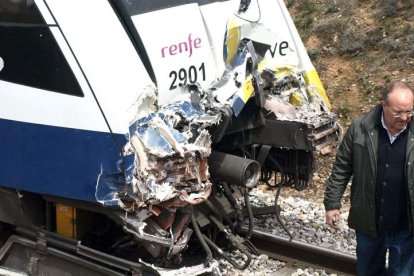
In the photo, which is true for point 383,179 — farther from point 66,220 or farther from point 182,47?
point 66,220

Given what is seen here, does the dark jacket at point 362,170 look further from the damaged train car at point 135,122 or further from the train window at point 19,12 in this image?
the train window at point 19,12

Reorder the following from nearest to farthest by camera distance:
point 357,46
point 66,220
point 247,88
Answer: point 247,88 → point 66,220 → point 357,46

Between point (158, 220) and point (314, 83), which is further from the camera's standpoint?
point (314, 83)

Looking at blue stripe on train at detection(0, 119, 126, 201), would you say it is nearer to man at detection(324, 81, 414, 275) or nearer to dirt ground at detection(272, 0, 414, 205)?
man at detection(324, 81, 414, 275)

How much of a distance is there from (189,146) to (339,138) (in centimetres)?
157

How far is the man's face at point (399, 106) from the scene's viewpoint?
4363mm

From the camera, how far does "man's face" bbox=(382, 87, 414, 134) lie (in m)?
4.36

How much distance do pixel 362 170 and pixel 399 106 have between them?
558 millimetres

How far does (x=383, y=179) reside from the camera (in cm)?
463

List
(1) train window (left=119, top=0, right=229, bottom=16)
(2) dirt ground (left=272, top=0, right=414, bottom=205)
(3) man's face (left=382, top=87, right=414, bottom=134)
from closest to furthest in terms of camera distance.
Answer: (3) man's face (left=382, top=87, right=414, bottom=134), (1) train window (left=119, top=0, right=229, bottom=16), (2) dirt ground (left=272, top=0, right=414, bottom=205)

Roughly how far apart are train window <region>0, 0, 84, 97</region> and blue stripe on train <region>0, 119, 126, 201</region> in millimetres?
308

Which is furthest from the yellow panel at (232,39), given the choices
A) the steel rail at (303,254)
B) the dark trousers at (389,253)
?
the steel rail at (303,254)

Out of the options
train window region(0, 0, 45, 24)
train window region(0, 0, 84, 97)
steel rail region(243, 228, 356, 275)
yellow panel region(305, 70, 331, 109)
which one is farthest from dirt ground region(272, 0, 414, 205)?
train window region(0, 0, 45, 24)

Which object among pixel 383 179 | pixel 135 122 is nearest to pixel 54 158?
pixel 135 122
